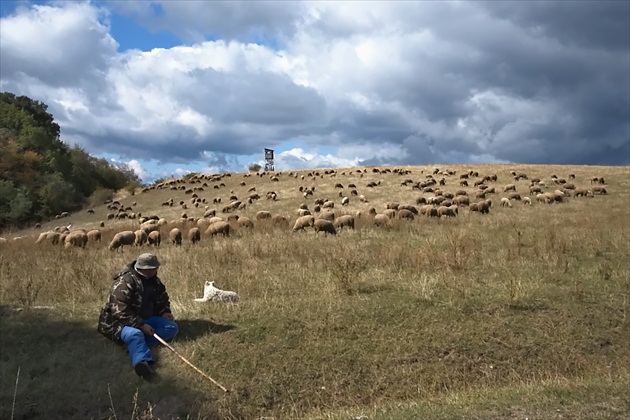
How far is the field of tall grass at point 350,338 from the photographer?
675 centimetres

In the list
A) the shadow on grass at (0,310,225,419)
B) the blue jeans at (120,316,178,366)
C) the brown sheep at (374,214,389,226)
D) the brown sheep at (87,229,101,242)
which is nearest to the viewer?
the shadow on grass at (0,310,225,419)

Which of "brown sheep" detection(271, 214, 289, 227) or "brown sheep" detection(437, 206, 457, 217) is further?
"brown sheep" detection(437, 206, 457, 217)

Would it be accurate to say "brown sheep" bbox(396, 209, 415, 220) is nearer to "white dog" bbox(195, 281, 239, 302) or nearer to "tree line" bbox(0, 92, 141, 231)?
"white dog" bbox(195, 281, 239, 302)

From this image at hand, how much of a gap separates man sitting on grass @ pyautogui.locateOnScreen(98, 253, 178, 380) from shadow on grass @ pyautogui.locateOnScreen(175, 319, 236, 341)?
A: 23 cm

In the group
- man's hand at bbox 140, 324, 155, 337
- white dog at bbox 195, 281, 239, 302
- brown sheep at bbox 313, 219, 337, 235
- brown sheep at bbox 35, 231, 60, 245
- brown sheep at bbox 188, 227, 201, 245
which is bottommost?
man's hand at bbox 140, 324, 155, 337

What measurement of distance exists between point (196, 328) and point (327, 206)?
18.3 meters

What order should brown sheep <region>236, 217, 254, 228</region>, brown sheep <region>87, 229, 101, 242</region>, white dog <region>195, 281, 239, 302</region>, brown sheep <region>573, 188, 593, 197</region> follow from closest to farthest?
1. white dog <region>195, 281, 239, 302</region>
2. brown sheep <region>87, 229, 101, 242</region>
3. brown sheep <region>236, 217, 254, 228</region>
4. brown sheep <region>573, 188, 593, 197</region>

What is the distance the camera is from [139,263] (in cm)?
789

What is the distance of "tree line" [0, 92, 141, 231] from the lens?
145 ft

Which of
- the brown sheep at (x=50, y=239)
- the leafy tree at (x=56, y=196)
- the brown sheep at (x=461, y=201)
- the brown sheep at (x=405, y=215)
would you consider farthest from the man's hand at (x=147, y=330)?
the leafy tree at (x=56, y=196)

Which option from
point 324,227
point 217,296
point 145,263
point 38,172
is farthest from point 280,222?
point 38,172

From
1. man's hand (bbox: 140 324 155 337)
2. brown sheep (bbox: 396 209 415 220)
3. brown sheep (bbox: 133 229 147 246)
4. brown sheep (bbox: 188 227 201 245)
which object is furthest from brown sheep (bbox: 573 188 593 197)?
man's hand (bbox: 140 324 155 337)

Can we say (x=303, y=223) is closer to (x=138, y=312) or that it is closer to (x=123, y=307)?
A: (x=138, y=312)

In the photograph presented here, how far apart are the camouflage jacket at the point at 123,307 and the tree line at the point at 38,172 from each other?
38348mm
